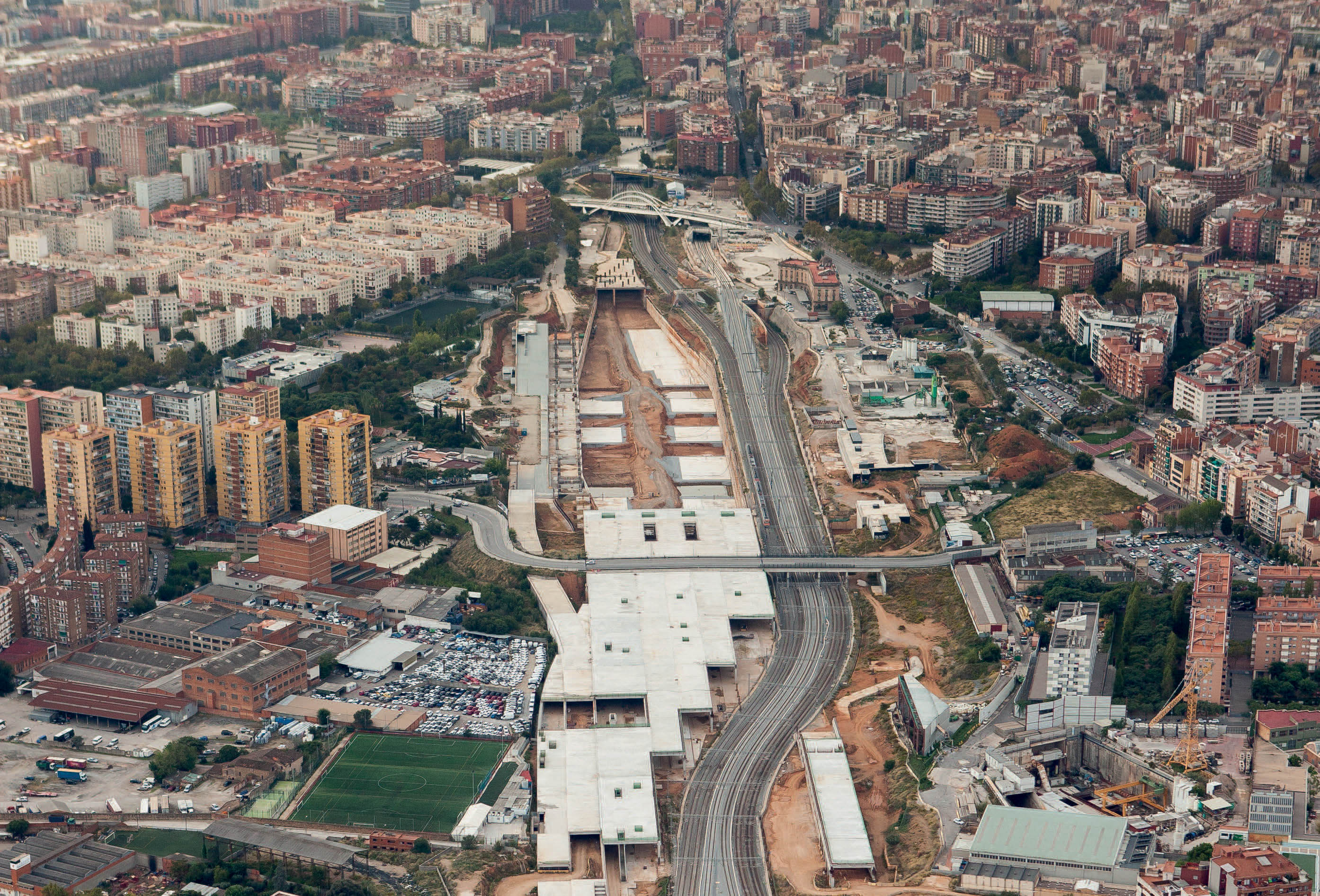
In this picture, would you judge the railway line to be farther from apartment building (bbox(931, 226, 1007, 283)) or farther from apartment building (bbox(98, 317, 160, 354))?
apartment building (bbox(98, 317, 160, 354))

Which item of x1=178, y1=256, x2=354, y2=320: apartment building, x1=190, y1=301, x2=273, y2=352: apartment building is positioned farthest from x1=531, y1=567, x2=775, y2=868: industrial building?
x1=178, y1=256, x2=354, y2=320: apartment building

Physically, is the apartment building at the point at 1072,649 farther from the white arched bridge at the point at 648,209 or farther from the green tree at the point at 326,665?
the white arched bridge at the point at 648,209

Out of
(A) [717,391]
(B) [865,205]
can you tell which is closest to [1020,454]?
(A) [717,391]

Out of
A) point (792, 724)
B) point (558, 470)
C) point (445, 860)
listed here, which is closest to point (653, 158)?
point (558, 470)

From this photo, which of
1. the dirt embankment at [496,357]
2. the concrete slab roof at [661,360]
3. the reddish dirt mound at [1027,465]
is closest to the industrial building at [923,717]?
the reddish dirt mound at [1027,465]

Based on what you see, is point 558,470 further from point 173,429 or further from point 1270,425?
point 1270,425

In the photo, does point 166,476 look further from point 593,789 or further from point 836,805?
point 836,805
